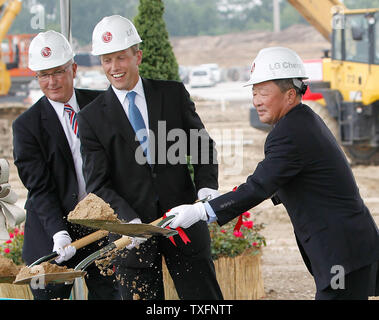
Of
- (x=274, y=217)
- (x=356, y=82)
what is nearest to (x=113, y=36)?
(x=274, y=217)

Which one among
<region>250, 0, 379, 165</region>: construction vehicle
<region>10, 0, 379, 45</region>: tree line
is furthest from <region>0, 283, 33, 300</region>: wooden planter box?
<region>10, 0, 379, 45</region>: tree line

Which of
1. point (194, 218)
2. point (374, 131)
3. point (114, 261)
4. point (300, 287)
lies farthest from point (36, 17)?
point (374, 131)

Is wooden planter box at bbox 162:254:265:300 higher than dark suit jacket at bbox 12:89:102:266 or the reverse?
the reverse

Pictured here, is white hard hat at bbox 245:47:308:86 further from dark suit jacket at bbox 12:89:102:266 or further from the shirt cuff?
dark suit jacket at bbox 12:89:102:266

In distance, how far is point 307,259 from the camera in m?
3.19

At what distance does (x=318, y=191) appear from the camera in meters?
2.96

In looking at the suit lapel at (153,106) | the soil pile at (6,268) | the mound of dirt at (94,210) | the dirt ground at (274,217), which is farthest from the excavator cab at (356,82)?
the soil pile at (6,268)

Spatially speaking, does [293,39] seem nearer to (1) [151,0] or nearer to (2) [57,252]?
(1) [151,0]

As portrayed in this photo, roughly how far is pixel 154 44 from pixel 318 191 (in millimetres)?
3384

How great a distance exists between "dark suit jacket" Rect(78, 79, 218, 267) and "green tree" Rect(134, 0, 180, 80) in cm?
215

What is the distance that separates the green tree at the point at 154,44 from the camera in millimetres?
5898

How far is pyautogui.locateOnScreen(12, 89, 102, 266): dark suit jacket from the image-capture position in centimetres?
379

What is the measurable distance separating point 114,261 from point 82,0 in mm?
24146

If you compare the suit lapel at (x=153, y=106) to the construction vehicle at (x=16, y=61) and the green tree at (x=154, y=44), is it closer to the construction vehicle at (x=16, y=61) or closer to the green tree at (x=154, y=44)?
the green tree at (x=154, y=44)
